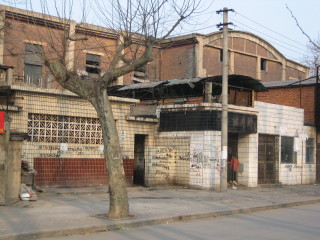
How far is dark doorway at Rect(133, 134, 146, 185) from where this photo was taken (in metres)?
21.7

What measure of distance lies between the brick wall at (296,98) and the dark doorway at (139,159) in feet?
35.5

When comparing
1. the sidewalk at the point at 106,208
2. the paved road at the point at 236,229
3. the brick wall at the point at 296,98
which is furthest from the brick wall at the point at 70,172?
the brick wall at the point at 296,98

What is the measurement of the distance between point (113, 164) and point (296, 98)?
19.6m

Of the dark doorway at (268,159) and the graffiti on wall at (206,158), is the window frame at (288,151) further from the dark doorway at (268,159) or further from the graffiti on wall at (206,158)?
the graffiti on wall at (206,158)

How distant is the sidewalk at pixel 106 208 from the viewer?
387 inches

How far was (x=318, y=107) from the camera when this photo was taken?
88.0 ft

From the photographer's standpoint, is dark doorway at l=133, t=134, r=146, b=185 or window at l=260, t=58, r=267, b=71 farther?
window at l=260, t=58, r=267, b=71

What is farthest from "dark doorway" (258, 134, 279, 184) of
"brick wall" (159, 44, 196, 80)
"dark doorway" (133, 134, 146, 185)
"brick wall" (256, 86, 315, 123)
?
"brick wall" (159, 44, 196, 80)

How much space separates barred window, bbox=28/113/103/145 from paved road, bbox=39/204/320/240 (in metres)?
8.33

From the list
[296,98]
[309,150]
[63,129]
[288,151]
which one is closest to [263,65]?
[296,98]

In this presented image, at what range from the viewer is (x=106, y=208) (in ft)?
42.8

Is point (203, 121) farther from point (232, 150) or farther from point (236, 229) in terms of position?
point (236, 229)

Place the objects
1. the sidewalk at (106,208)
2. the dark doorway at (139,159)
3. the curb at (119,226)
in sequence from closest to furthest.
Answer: the curb at (119,226) < the sidewalk at (106,208) < the dark doorway at (139,159)

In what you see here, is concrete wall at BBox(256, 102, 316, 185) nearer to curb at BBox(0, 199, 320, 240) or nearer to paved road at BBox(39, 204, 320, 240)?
curb at BBox(0, 199, 320, 240)
